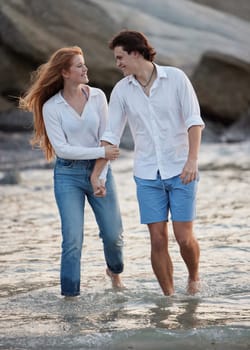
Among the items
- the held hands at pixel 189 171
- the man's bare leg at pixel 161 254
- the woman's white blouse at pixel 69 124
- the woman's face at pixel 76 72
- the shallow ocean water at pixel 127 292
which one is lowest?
the shallow ocean water at pixel 127 292

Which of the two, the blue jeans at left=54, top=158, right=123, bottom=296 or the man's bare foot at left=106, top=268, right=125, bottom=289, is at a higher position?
the blue jeans at left=54, top=158, right=123, bottom=296

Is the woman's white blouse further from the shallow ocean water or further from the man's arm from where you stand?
the shallow ocean water

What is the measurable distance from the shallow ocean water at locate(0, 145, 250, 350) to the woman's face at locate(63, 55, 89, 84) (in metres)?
1.57

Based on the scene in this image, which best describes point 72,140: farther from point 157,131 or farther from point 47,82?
point 157,131

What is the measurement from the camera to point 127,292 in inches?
320

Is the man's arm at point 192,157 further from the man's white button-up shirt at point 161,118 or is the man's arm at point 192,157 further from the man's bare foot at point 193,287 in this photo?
the man's bare foot at point 193,287

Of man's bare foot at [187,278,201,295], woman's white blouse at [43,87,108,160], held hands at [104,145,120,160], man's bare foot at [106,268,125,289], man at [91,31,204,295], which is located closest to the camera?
man at [91,31,204,295]

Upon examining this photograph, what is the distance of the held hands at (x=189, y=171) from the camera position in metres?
7.23

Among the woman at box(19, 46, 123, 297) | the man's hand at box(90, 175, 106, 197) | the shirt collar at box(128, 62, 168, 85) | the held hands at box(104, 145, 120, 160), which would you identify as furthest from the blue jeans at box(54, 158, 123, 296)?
the shirt collar at box(128, 62, 168, 85)

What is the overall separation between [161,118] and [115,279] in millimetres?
1479

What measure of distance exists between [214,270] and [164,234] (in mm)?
1420

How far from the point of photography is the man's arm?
7230mm

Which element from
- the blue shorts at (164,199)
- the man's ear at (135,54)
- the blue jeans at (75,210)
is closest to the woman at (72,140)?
the blue jeans at (75,210)

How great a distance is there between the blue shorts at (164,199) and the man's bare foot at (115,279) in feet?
2.91
